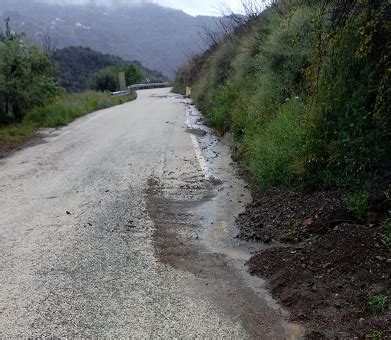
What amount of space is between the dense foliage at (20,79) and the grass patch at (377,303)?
1492 cm

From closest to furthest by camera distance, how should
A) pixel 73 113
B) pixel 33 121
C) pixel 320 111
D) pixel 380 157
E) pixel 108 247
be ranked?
pixel 108 247, pixel 380 157, pixel 320 111, pixel 33 121, pixel 73 113

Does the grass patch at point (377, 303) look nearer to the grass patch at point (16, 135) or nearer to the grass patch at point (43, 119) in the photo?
the grass patch at point (43, 119)

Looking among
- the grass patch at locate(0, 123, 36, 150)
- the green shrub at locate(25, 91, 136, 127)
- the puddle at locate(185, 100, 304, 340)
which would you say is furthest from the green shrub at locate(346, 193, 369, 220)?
the green shrub at locate(25, 91, 136, 127)

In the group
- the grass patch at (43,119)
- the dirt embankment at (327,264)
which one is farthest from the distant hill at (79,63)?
the dirt embankment at (327,264)

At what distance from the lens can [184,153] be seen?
34.7 ft

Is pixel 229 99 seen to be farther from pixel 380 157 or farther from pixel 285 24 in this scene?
pixel 380 157

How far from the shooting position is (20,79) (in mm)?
17109

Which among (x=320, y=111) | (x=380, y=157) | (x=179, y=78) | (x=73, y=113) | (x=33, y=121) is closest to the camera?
(x=380, y=157)

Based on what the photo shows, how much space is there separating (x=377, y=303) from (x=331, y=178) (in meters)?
2.50

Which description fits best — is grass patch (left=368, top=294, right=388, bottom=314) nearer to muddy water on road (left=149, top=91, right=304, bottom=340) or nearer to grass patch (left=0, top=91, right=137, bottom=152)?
muddy water on road (left=149, top=91, right=304, bottom=340)

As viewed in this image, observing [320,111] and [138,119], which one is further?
[138,119]

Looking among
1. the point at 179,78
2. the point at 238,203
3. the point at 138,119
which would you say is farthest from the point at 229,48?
the point at 179,78

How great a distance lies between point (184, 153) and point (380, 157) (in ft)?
17.9

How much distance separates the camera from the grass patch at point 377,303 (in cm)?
372
